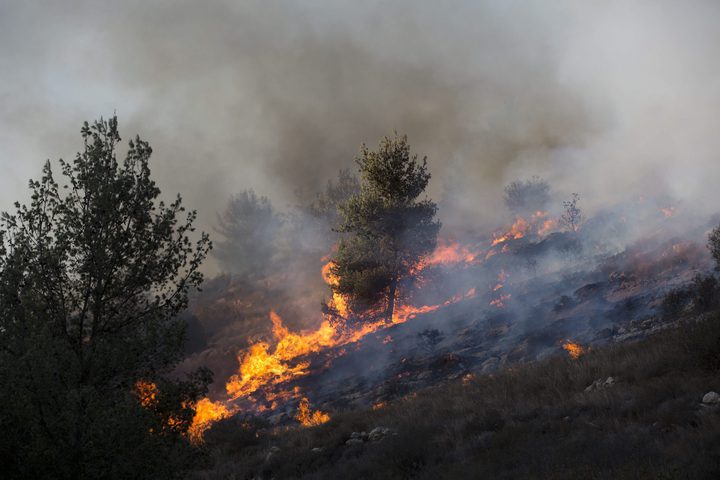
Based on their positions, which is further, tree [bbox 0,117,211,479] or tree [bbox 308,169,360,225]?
tree [bbox 308,169,360,225]

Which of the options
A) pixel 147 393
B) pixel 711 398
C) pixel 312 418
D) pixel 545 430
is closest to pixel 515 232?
pixel 312 418

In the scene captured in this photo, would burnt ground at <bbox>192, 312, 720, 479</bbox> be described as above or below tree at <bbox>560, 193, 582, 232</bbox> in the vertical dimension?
below

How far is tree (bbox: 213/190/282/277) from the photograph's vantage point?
280 feet

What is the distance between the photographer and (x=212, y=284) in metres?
74.6

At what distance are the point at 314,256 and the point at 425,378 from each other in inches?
1854

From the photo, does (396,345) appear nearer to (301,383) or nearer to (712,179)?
(301,383)

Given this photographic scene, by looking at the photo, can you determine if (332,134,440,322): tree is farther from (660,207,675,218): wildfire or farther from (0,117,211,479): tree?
(660,207,675,218): wildfire

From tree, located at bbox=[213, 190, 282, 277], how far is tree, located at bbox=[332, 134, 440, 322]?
5394 cm

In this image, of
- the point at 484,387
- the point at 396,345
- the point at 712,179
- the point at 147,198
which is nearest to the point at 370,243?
the point at 396,345

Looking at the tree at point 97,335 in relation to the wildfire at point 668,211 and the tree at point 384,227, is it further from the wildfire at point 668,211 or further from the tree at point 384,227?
the wildfire at point 668,211

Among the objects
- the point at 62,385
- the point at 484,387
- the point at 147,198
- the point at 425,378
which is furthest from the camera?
the point at 425,378

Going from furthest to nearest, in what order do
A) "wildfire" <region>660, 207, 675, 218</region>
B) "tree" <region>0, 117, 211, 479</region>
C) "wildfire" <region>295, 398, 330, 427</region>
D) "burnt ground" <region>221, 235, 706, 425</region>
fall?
1. "wildfire" <region>660, 207, 675, 218</region>
2. "burnt ground" <region>221, 235, 706, 425</region>
3. "wildfire" <region>295, 398, 330, 427</region>
4. "tree" <region>0, 117, 211, 479</region>

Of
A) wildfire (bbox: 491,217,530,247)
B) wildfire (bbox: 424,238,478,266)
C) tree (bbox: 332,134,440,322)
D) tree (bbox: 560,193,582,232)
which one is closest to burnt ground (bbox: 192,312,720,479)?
tree (bbox: 332,134,440,322)

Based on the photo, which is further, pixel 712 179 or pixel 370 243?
pixel 712 179
